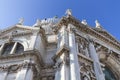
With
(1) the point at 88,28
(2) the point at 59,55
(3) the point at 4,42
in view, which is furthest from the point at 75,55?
(3) the point at 4,42

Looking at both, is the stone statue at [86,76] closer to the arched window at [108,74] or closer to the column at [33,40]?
the arched window at [108,74]

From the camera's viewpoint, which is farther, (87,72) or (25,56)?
(25,56)

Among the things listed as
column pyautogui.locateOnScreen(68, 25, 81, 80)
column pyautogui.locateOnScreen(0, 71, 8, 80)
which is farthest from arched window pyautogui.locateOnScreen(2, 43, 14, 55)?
column pyautogui.locateOnScreen(68, 25, 81, 80)

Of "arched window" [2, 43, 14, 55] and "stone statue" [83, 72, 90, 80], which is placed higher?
"arched window" [2, 43, 14, 55]

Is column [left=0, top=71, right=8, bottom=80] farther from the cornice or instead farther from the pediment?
the cornice

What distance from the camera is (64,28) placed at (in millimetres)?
18781

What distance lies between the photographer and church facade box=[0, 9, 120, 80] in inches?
579

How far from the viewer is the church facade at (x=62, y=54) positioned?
1470cm

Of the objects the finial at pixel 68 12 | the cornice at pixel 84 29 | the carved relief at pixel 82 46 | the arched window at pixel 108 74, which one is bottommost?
the arched window at pixel 108 74

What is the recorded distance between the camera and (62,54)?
15.3 meters

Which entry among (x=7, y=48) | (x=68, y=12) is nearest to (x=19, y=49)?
(x=7, y=48)

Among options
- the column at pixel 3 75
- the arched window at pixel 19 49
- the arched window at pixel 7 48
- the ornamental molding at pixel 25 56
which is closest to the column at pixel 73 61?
the ornamental molding at pixel 25 56

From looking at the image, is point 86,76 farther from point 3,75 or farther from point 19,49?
point 19,49

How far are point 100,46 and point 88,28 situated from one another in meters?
1.86
